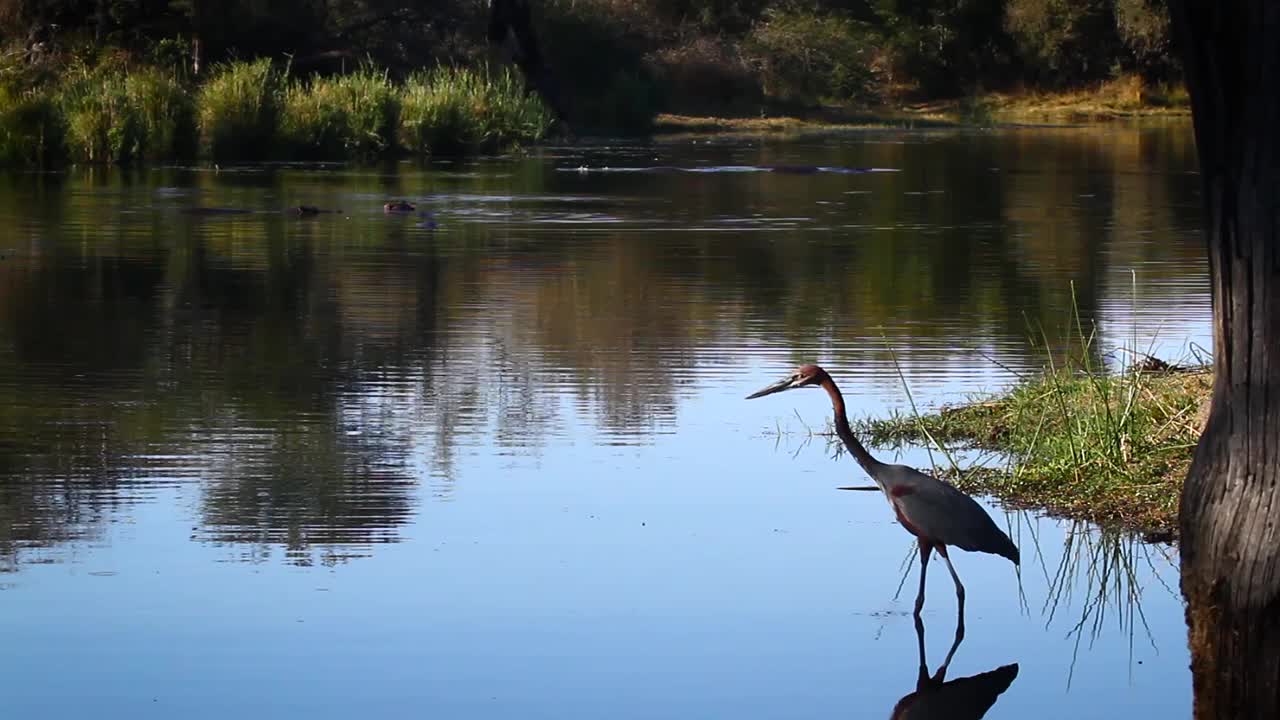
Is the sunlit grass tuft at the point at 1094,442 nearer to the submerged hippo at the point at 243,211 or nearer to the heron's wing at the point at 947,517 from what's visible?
the heron's wing at the point at 947,517

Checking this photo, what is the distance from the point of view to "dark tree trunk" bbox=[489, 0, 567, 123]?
48031 mm

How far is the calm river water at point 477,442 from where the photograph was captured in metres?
6.61

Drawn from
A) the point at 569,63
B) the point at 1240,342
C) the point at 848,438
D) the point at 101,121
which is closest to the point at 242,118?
the point at 101,121

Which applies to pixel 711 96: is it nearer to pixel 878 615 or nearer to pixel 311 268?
pixel 311 268

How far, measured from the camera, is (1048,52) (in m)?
63.8

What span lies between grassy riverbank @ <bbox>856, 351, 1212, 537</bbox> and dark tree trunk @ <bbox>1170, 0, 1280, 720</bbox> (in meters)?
1.97

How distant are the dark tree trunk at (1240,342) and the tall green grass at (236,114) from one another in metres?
29.6

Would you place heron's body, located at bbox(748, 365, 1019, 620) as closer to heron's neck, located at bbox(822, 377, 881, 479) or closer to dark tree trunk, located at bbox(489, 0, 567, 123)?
heron's neck, located at bbox(822, 377, 881, 479)

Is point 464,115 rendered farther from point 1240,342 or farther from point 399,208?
point 1240,342

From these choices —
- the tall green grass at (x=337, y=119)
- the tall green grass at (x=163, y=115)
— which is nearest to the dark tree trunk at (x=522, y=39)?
the tall green grass at (x=337, y=119)

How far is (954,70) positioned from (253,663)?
6012 cm

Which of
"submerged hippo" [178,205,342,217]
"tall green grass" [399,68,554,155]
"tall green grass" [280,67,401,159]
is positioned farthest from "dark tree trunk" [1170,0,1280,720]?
"tall green grass" [399,68,554,155]

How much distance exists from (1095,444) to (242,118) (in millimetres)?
27951

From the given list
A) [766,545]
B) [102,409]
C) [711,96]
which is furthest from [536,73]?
[766,545]
